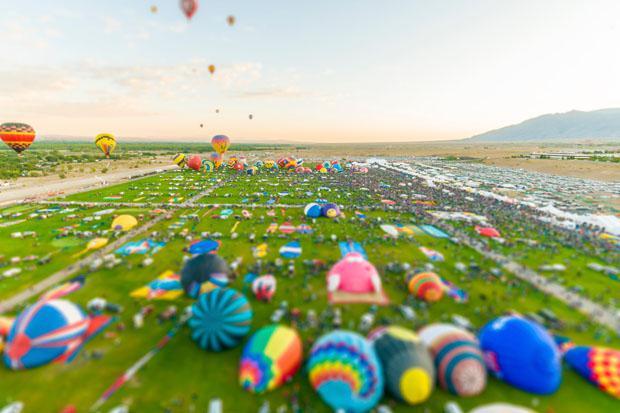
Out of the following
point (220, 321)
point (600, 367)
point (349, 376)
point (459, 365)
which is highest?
point (220, 321)

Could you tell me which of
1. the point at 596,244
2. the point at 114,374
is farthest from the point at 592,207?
the point at 114,374

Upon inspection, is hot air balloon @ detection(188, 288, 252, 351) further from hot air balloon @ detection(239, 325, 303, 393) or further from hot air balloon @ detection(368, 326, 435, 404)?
hot air balloon @ detection(368, 326, 435, 404)

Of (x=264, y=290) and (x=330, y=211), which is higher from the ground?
(x=330, y=211)

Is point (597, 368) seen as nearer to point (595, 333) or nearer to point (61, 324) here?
point (595, 333)

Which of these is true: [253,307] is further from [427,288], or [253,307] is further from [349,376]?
[427,288]

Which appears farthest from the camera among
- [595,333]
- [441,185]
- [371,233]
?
[441,185]

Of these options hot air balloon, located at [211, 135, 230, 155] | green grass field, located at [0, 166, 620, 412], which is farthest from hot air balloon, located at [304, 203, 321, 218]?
hot air balloon, located at [211, 135, 230, 155]

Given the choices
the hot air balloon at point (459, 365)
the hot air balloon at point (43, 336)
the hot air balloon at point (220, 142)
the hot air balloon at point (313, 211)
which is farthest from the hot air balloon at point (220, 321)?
the hot air balloon at point (220, 142)

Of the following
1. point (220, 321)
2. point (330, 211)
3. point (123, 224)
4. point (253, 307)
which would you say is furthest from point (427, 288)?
point (123, 224)
